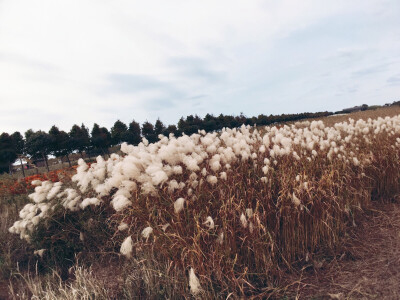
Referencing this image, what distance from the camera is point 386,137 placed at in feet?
19.5

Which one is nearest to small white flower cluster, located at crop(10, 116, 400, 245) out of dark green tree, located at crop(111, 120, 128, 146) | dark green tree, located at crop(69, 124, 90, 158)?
dark green tree, located at crop(111, 120, 128, 146)

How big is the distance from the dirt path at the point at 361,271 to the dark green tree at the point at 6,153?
108 feet

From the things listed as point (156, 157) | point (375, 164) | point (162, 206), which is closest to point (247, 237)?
point (162, 206)

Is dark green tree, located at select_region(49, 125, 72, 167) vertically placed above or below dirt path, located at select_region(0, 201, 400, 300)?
above

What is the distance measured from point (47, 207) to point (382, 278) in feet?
14.8

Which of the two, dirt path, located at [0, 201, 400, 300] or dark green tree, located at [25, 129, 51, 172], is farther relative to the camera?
dark green tree, located at [25, 129, 51, 172]

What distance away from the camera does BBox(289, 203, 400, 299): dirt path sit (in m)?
2.68

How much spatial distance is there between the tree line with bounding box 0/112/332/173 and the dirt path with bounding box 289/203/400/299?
87.2ft

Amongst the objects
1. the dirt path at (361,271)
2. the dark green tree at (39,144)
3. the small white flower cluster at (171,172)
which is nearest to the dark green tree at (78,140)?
the dark green tree at (39,144)

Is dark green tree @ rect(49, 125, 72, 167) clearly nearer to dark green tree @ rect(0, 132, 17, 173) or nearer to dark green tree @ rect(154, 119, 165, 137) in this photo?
dark green tree @ rect(0, 132, 17, 173)

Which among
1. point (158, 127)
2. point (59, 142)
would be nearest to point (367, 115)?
point (158, 127)

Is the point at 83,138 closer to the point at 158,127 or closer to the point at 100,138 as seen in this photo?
the point at 100,138

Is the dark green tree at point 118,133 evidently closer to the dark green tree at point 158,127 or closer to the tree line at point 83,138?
the tree line at point 83,138

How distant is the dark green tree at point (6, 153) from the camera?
2834 centimetres
